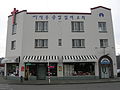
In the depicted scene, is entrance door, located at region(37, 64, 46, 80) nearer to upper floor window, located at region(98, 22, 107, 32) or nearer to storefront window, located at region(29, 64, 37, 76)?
storefront window, located at region(29, 64, 37, 76)

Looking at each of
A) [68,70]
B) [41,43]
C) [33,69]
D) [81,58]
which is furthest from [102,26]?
[33,69]

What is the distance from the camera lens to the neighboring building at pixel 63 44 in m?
29.7

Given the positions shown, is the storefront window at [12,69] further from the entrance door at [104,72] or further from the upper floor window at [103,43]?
the upper floor window at [103,43]


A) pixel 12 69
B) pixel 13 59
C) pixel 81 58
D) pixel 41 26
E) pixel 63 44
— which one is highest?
pixel 41 26

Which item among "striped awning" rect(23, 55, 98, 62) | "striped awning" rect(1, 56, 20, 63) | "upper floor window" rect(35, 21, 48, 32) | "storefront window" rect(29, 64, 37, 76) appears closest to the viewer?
"striped awning" rect(23, 55, 98, 62)

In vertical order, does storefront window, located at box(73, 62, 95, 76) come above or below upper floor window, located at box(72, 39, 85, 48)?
below

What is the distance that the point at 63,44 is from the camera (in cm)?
3025

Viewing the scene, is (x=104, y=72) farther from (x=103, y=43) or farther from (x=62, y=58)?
(x=62, y=58)

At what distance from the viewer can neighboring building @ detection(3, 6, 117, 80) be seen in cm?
2969

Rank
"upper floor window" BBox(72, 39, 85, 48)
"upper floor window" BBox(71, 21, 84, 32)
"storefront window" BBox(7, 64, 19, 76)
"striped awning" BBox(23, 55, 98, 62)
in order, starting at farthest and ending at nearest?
"upper floor window" BBox(71, 21, 84, 32)
"upper floor window" BBox(72, 39, 85, 48)
"storefront window" BBox(7, 64, 19, 76)
"striped awning" BBox(23, 55, 98, 62)

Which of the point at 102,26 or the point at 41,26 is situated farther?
the point at 102,26

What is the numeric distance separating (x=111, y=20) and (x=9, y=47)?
18659 mm

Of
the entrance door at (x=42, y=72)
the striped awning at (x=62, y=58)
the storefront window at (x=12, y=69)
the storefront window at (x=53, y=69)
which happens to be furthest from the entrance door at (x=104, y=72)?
the storefront window at (x=12, y=69)

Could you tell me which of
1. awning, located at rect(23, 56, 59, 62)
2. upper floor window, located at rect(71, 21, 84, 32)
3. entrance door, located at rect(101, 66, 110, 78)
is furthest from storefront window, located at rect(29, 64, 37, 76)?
entrance door, located at rect(101, 66, 110, 78)
